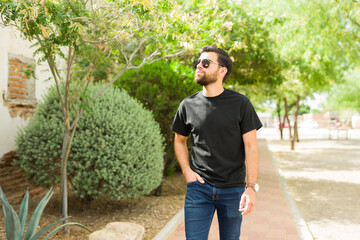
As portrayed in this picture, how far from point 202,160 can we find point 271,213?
428cm

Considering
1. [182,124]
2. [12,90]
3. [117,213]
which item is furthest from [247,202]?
[12,90]

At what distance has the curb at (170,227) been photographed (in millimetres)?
5102

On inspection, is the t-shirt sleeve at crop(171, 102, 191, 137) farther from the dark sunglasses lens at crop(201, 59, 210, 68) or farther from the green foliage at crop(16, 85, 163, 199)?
the green foliage at crop(16, 85, 163, 199)

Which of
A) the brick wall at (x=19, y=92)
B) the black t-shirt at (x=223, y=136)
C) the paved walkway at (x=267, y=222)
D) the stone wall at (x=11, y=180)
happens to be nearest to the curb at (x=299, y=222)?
the paved walkway at (x=267, y=222)

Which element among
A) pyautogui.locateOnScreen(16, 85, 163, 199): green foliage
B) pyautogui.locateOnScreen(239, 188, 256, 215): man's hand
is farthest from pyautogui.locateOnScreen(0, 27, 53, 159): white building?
pyautogui.locateOnScreen(239, 188, 256, 215): man's hand

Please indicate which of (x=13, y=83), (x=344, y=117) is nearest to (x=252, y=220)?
(x=13, y=83)

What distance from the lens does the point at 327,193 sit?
8914 mm

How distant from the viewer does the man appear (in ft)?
9.09

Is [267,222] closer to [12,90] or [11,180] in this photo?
[11,180]

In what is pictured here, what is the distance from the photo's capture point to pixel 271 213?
662 centimetres

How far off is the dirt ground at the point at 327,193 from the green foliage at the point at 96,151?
3004 millimetres

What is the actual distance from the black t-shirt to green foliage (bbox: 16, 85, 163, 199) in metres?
2.98

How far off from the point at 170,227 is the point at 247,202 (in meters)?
3.08

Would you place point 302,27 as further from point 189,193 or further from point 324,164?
point 189,193
